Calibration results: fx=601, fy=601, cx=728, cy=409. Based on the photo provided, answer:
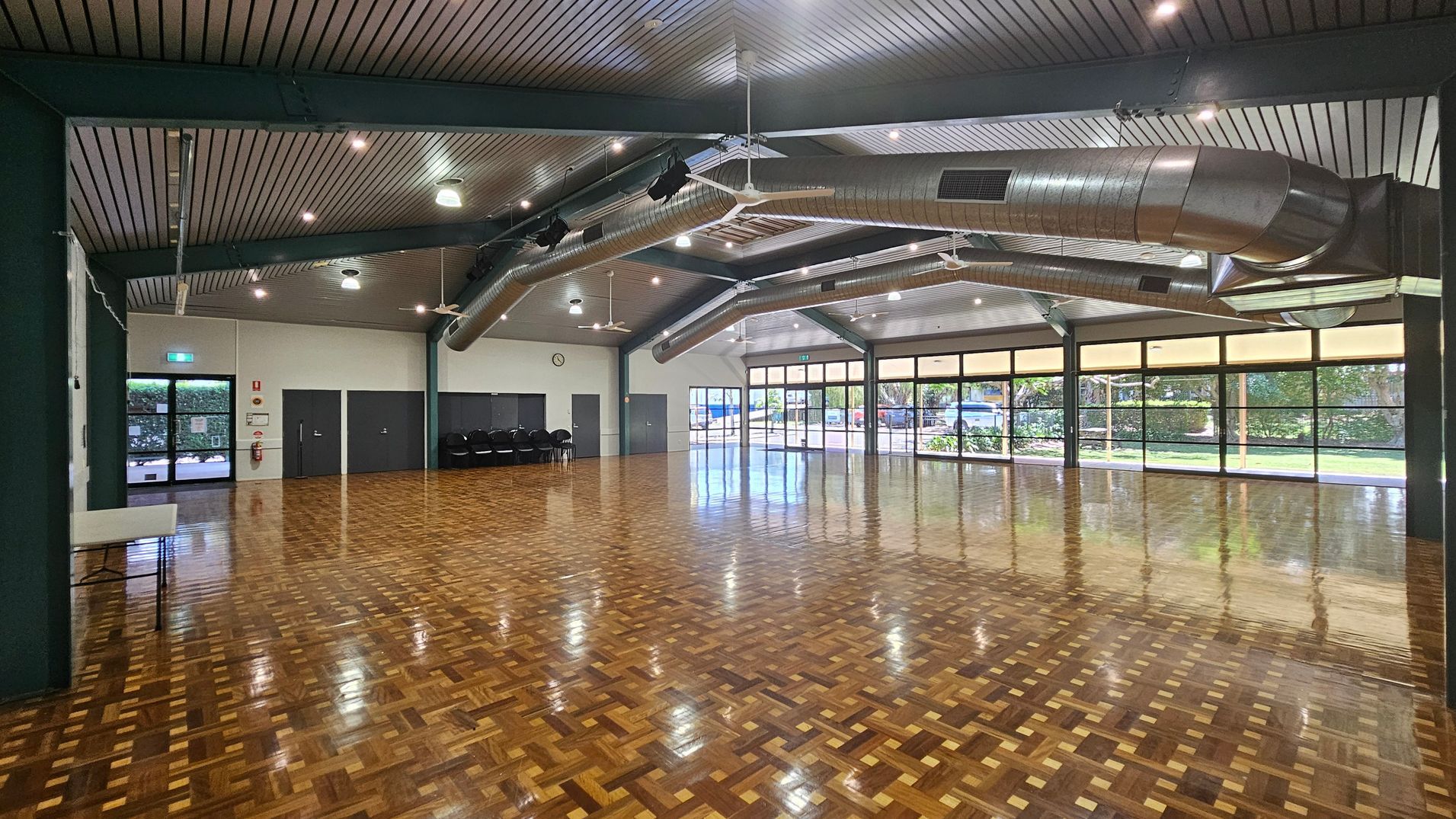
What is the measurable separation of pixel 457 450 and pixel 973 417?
13.4 metres

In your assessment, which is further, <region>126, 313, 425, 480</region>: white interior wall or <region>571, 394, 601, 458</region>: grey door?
<region>571, 394, 601, 458</region>: grey door

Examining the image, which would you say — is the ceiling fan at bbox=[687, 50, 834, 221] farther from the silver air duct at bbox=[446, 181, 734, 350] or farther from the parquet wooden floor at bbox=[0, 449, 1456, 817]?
the parquet wooden floor at bbox=[0, 449, 1456, 817]

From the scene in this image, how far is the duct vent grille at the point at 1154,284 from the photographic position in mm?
7887

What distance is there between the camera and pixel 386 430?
1444cm

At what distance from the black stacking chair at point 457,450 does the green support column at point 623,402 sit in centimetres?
465

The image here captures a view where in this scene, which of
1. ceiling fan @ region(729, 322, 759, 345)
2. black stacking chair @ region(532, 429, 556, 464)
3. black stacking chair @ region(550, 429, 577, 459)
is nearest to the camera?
black stacking chair @ region(532, 429, 556, 464)

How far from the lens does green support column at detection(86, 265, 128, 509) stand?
23.1 ft

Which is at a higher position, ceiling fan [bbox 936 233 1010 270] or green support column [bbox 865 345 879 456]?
ceiling fan [bbox 936 233 1010 270]

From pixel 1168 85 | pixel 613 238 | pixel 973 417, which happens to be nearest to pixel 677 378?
pixel 973 417

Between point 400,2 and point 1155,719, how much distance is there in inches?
211

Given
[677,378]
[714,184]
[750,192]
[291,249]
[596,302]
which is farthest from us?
[677,378]

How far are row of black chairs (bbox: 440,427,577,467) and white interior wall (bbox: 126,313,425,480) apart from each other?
175 cm

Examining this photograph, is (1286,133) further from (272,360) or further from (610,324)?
(272,360)

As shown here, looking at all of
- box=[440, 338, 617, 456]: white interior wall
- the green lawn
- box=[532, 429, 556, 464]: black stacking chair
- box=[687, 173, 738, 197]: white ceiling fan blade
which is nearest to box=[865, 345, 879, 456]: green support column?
the green lawn
